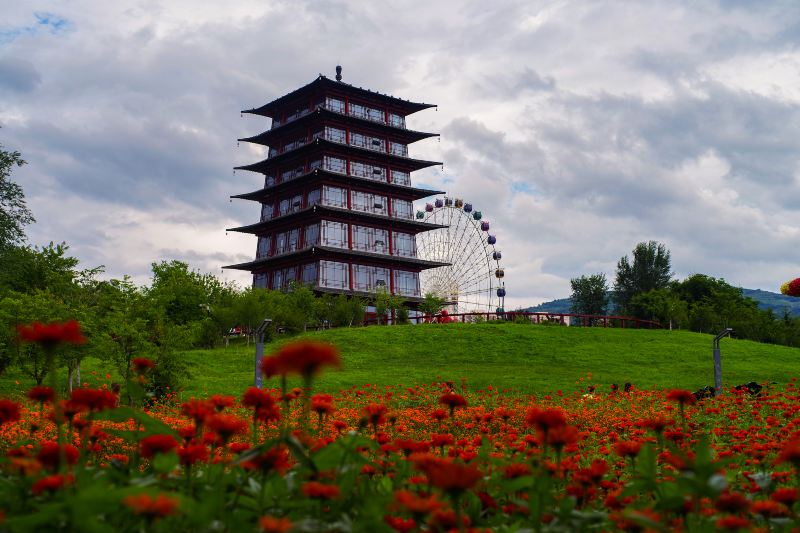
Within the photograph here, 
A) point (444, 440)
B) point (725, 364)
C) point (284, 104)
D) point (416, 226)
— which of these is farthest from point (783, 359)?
point (284, 104)

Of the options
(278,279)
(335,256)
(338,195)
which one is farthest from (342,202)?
(278,279)

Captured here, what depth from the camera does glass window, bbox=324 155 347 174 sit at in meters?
54.6

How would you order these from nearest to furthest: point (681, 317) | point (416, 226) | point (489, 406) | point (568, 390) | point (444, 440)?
point (444, 440)
point (489, 406)
point (568, 390)
point (681, 317)
point (416, 226)

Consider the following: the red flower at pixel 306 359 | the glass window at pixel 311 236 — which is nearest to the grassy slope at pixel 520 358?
the glass window at pixel 311 236

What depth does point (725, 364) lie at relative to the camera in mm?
31484

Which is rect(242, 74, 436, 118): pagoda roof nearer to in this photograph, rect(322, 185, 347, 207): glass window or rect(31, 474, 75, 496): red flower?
rect(322, 185, 347, 207): glass window

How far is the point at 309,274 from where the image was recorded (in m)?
52.1

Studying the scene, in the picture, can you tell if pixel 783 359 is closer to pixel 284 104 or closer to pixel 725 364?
pixel 725 364

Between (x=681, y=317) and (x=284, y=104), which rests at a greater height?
(x=284, y=104)

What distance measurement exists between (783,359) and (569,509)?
37.8 metres

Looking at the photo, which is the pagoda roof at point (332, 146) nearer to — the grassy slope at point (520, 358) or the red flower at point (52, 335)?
the grassy slope at point (520, 358)

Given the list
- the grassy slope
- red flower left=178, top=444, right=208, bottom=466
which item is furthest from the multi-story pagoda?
red flower left=178, top=444, right=208, bottom=466

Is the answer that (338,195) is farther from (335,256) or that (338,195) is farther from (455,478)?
(455,478)

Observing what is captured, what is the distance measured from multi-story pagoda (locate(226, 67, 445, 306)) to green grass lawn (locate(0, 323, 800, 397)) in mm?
12829
